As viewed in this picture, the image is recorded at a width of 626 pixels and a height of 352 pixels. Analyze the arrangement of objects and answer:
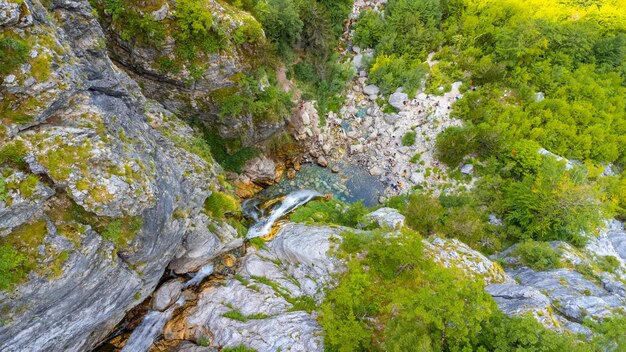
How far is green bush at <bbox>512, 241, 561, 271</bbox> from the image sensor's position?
1755cm

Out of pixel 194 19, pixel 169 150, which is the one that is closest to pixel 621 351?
pixel 169 150

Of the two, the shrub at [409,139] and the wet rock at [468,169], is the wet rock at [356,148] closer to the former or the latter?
the shrub at [409,139]

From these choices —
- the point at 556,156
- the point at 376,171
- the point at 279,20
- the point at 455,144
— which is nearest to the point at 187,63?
the point at 279,20

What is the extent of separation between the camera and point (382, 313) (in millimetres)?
14594

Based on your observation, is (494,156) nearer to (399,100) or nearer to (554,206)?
(554,206)

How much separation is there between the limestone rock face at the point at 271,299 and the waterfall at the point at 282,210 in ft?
11.4

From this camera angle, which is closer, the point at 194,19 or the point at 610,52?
the point at 194,19

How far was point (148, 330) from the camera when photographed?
15.9m

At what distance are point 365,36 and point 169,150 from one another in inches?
942

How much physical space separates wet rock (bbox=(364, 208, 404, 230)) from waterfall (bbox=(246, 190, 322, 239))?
23.0 feet

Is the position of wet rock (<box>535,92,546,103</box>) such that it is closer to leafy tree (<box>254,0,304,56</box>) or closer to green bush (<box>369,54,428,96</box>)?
green bush (<box>369,54,428,96</box>)

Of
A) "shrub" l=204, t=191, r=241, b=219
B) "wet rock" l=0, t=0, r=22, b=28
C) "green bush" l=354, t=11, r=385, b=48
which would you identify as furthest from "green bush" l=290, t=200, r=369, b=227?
"green bush" l=354, t=11, r=385, b=48

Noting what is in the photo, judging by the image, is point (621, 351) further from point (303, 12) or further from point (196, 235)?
point (303, 12)

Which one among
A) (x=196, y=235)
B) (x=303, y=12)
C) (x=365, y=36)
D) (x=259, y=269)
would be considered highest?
(x=303, y=12)
